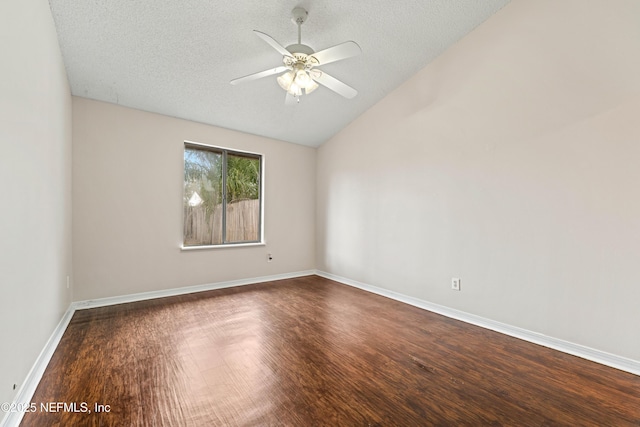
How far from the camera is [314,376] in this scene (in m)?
1.88

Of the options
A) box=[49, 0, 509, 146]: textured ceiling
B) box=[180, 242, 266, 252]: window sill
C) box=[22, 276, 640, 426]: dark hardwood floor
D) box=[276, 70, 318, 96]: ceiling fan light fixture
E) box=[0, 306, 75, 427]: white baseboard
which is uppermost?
box=[49, 0, 509, 146]: textured ceiling

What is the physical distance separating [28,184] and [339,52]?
2.23m

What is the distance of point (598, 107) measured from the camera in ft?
7.06

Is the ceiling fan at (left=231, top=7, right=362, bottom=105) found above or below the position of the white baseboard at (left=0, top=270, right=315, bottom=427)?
above

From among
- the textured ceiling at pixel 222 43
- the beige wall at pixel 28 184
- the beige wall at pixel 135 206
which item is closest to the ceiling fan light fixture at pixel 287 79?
the textured ceiling at pixel 222 43

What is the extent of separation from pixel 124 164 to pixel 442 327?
406 cm

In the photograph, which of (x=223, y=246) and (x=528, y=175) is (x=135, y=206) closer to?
(x=223, y=246)

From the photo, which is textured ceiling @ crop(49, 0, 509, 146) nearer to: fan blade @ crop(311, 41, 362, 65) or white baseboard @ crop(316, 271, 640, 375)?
fan blade @ crop(311, 41, 362, 65)

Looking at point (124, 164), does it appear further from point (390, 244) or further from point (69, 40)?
point (390, 244)

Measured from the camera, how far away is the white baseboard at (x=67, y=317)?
1.53 meters

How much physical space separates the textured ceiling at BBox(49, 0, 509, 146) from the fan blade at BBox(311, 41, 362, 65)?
56cm

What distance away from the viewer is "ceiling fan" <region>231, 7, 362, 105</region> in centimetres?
211

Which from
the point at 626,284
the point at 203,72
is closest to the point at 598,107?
the point at 626,284

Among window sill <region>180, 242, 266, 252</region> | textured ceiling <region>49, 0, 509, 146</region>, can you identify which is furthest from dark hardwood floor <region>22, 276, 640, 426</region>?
textured ceiling <region>49, 0, 509, 146</region>
